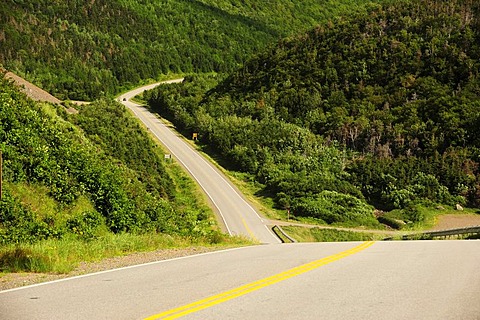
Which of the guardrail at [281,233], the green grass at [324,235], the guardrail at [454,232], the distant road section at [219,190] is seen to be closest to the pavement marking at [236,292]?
the guardrail at [454,232]

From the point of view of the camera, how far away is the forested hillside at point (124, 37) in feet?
366

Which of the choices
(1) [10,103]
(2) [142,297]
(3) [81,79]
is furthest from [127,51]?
(2) [142,297]

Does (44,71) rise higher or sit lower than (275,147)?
higher

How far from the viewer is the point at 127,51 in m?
138

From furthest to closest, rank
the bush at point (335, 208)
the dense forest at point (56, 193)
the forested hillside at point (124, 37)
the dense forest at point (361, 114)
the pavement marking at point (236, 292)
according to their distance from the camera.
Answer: the forested hillside at point (124, 37) → the dense forest at point (361, 114) → the bush at point (335, 208) → the dense forest at point (56, 193) → the pavement marking at point (236, 292)

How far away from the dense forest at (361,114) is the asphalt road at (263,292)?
129 ft

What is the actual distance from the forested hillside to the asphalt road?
88763mm

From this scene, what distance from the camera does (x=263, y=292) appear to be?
7789mm

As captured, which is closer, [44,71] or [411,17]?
[411,17]

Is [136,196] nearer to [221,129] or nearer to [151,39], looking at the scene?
[221,129]

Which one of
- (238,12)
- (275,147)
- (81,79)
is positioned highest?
(238,12)

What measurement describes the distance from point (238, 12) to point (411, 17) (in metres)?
112

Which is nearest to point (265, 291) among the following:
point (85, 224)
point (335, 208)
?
point (85, 224)

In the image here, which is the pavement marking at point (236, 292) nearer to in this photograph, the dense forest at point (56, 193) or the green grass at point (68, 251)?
the green grass at point (68, 251)
